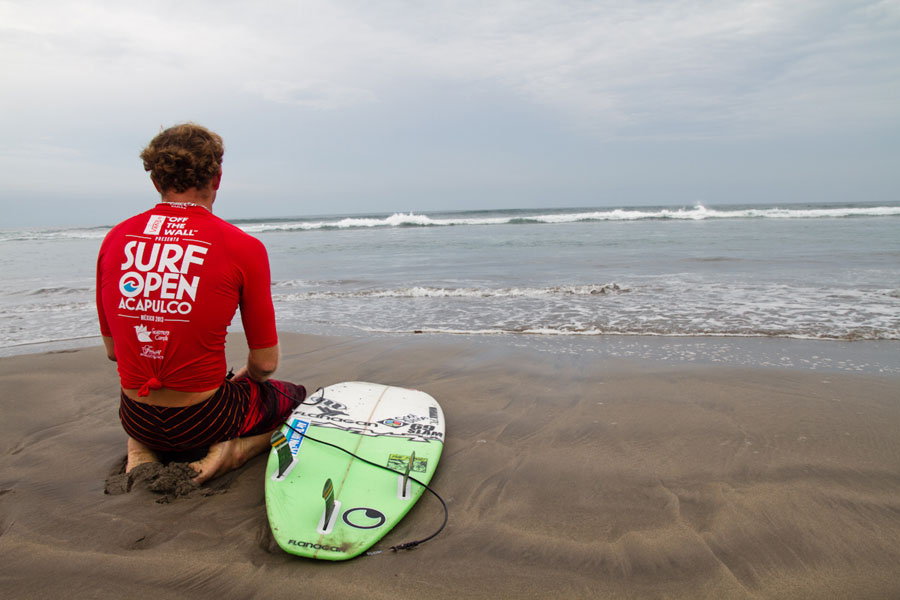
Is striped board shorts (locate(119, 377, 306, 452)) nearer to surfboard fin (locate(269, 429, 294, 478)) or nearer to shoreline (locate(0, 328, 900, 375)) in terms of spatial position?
surfboard fin (locate(269, 429, 294, 478))

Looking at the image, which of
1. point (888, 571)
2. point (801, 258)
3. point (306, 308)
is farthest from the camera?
point (801, 258)

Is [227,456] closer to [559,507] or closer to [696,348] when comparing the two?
[559,507]

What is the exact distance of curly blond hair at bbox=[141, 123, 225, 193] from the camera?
6.64 feet

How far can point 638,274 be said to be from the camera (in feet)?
30.1

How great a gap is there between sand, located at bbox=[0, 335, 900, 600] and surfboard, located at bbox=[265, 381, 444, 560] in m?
0.08

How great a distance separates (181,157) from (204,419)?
1115mm

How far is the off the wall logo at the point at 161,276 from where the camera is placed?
197cm

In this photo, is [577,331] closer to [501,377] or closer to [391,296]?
[501,377]

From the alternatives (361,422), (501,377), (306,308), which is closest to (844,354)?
(501,377)

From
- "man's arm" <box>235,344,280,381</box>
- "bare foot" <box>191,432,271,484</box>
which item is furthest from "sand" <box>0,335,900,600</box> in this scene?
"man's arm" <box>235,344,280,381</box>

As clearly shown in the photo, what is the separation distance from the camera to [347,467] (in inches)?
92.0

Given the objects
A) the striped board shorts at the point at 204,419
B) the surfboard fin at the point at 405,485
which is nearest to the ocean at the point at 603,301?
the surfboard fin at the point at 405,485

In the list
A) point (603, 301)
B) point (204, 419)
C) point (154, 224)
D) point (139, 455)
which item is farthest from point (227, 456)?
point (603, 301)

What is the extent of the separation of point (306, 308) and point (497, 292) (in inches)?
113
